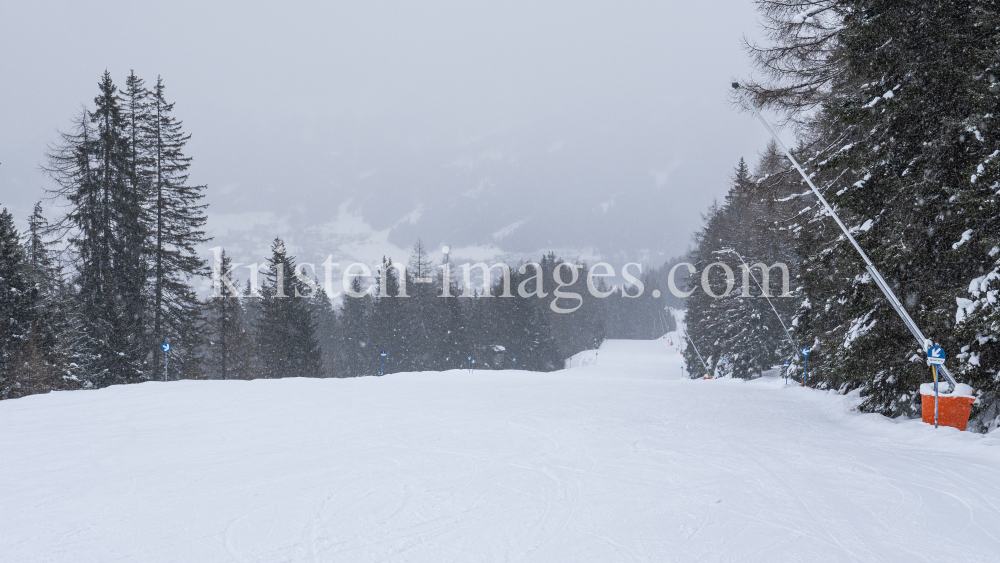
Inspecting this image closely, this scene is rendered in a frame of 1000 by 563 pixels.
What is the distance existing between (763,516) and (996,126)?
7348mm

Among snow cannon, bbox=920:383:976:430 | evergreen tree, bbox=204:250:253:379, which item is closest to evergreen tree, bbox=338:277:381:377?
evergreen tree, bbox=204:250:253:379

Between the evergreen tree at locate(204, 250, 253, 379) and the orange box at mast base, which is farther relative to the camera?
the evergreen tree at locate(204, 250, 253, 379)

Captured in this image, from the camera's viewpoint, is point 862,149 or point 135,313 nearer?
point 862,149

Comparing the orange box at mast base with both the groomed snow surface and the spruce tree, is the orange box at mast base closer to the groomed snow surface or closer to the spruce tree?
the groomed snow surface

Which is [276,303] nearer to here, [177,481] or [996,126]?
[177,481]

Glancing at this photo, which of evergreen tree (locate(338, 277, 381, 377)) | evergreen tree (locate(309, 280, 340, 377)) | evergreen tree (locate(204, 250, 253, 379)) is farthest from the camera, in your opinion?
evergreen tree (locate(309, 280, 340, 377))

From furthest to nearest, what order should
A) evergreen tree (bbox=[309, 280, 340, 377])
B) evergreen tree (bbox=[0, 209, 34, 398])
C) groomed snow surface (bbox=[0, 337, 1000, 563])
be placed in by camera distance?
evergreen tree (bbox=[309, 280, 340, 377])
evergreen tree (bbox=[0, 209, 34, 398])
groomed snow surface (bbox=[0, 337, 1000, 563])

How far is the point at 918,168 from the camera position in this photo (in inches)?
379

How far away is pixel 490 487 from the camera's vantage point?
5.88m

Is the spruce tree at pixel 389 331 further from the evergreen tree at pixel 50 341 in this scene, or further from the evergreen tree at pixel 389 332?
the evergreen tree at pixel 50 341

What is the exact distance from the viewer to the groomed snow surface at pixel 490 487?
167 inches

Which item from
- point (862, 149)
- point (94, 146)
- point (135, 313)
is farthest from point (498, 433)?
point (94, 146)

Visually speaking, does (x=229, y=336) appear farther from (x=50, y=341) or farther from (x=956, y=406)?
(x=956, y=406)

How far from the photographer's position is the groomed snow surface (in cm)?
425
